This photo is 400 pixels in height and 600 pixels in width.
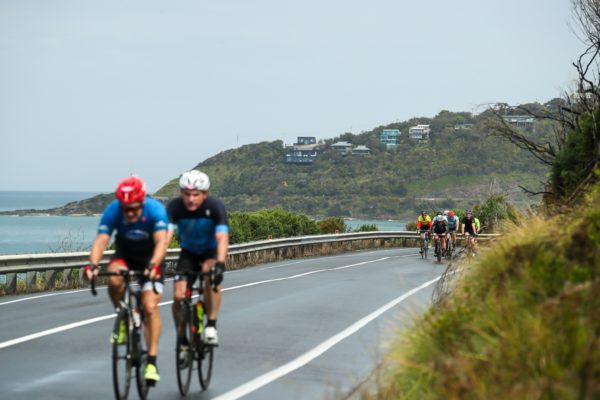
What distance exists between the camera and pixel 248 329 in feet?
52.7

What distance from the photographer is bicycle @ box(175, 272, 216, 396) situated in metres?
10.5

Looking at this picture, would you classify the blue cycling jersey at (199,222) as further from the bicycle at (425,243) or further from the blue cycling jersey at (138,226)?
the bicycle at (425,243)

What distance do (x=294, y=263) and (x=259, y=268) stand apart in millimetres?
3552


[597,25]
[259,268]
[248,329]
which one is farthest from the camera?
[259,268]

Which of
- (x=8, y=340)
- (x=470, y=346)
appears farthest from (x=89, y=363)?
(x=470, y=346)

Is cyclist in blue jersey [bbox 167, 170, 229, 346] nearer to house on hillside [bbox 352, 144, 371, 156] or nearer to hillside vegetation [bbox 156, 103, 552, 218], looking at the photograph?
hillside vegetation [bbox 156, 103, 552, 218]

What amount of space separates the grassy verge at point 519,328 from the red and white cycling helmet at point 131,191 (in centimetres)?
253

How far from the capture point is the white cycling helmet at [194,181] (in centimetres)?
1068

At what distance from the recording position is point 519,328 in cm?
772

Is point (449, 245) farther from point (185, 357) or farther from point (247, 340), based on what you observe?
point (185, 357)

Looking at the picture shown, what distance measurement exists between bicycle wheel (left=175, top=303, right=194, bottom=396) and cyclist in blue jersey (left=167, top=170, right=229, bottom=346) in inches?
2.8

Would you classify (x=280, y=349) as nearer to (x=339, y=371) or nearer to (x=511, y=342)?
(x=339, y=371)

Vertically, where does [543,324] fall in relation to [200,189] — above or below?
below

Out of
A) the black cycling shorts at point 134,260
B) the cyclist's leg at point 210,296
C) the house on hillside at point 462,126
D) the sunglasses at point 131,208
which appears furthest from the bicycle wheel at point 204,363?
the house on hillside at point 462,126
